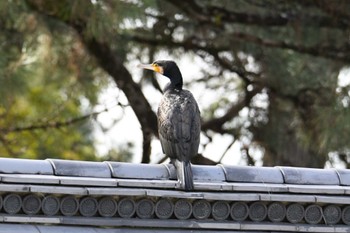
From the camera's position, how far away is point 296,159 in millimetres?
9664

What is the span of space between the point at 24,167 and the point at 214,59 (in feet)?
19.1

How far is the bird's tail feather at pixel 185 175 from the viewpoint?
14.8 ft

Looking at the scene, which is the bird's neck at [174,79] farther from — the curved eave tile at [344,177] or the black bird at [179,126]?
the curved eave tile at [344,177]

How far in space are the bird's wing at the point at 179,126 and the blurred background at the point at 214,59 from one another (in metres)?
2.20

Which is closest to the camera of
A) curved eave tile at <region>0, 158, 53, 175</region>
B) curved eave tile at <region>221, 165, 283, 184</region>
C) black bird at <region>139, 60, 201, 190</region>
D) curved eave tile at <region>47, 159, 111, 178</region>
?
curved eave tile at <region>0, 158, 53, 175</region>

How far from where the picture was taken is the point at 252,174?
4.70 m

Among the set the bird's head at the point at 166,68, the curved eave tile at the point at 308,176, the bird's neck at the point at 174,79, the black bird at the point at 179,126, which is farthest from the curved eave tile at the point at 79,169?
the bird's head at the point at 166,68

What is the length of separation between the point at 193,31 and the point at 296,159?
1.28 meters

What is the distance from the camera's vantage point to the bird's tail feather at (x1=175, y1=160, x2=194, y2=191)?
4.52 meters

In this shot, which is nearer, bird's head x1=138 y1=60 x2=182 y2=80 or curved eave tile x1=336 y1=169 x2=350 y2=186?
curved eave tile x1=336 y1=169 x2=350 y2=186

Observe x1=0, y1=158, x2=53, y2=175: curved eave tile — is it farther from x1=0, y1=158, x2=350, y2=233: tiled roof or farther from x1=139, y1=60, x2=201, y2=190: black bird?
x1=139, y1=60, x2=201, y2=190: black bird

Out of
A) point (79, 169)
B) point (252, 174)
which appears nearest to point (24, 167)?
point (79, 169)

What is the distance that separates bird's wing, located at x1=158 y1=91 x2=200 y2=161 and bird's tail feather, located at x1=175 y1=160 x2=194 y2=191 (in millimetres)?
323

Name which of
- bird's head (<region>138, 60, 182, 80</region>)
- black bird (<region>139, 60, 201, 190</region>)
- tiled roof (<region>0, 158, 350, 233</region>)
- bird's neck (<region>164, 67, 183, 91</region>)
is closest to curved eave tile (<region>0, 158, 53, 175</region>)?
tiled roof (<region>0, 158, 350, 233</region>)
